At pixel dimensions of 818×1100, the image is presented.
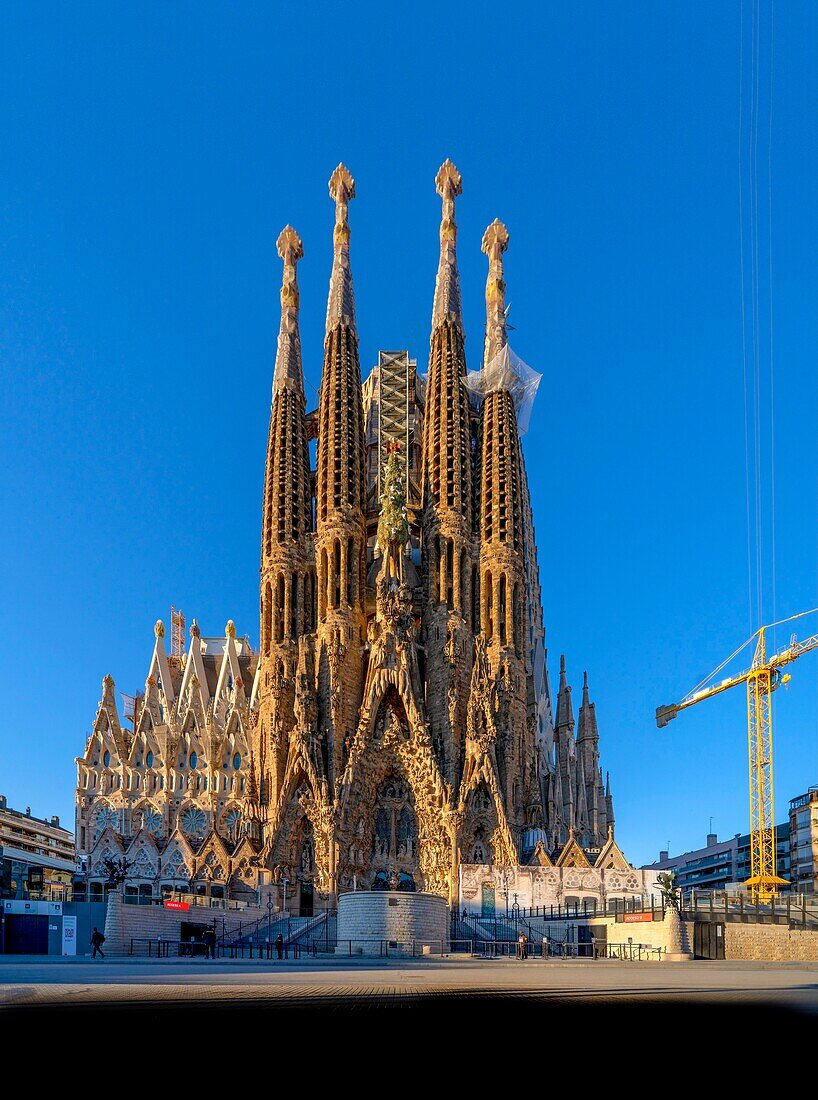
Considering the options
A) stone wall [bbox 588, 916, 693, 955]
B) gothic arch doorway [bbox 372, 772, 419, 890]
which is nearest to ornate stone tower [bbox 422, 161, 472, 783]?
gothic arch doorway [bbox 372, 772, 419, 890]

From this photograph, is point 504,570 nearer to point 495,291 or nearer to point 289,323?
point 495,291

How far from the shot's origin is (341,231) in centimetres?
8125

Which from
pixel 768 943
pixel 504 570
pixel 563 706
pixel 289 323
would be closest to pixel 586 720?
pixel 563 706

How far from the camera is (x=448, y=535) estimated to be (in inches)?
2805

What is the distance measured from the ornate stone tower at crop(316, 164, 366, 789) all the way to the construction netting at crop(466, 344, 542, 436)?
8.07 metres

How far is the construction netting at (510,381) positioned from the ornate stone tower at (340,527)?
26.5 feet

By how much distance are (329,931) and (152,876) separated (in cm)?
2272

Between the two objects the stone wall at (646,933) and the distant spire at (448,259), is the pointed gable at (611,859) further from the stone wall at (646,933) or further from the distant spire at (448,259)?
the distant spire at (448,259)

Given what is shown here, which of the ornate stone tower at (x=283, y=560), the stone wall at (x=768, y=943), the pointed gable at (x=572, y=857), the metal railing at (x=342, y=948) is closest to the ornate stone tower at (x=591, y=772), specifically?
the pointed gable at (x=572, y=857)

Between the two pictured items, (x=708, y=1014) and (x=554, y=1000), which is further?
(x=554, y=1000)

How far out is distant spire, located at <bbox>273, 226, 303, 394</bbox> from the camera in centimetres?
7888

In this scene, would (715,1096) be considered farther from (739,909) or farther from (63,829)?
(63,829)

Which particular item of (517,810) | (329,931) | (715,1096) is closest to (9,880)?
(329,931)

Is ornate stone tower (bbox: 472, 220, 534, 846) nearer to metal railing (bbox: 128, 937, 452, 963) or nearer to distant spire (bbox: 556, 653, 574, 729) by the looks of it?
distant spire (bbox: 556, 653, 574, 729)
